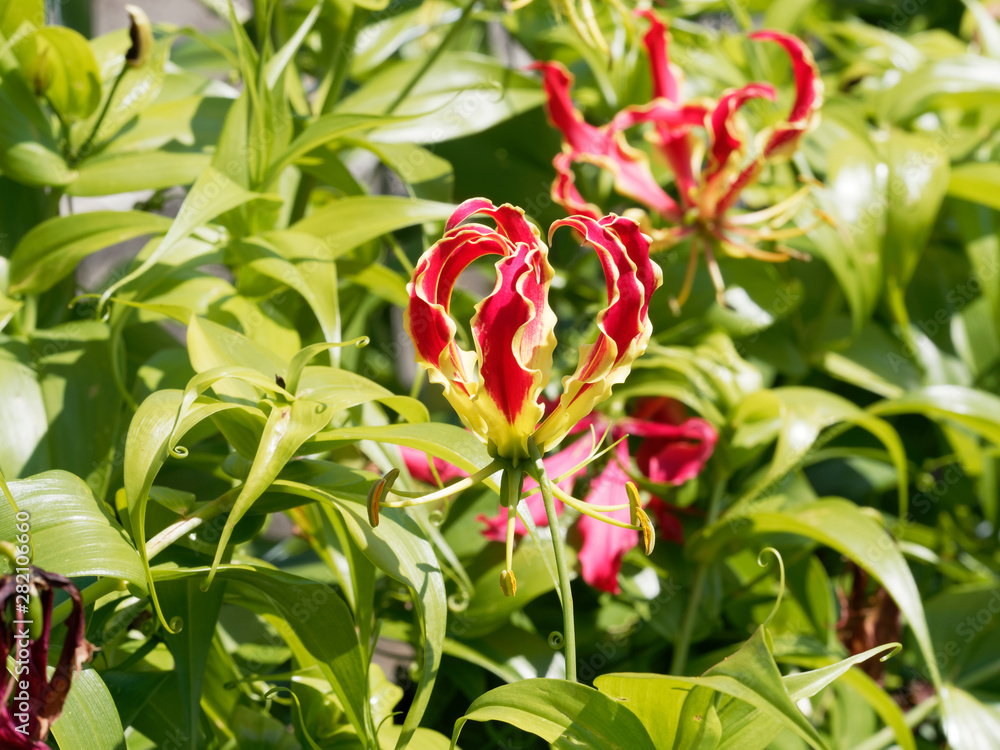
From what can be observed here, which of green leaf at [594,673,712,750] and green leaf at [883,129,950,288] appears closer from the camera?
green leaf at [594,673,712,750]

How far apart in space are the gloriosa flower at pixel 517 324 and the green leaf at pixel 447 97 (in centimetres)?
43

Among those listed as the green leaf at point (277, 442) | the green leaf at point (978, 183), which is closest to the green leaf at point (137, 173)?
the green leaf at point (277, 442)

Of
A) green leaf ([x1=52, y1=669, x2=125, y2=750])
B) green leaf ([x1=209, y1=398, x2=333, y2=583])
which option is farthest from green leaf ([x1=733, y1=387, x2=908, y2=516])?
green leaf ([x1=52, y1=669, x2=125, y2=750])

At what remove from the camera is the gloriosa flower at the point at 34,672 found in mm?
417

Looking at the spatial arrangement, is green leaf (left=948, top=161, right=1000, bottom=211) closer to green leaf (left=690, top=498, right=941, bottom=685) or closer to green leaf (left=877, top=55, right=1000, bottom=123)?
green leaf (left=877, top=55, right=1000, bottom=123)

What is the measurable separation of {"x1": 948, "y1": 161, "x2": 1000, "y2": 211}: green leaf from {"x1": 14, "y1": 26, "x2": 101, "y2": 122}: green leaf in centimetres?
103

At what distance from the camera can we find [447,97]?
0.95 metres

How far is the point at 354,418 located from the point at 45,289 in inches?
11.8

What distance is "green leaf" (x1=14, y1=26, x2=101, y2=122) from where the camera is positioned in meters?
0.73

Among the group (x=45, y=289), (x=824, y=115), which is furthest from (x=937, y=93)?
(x=45, y=289)

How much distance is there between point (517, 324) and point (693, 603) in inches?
20.6

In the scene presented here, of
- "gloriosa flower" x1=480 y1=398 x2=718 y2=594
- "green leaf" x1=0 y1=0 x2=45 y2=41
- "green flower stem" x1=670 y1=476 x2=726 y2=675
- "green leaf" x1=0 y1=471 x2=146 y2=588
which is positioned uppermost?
"green leaf" x1=0 y1=0 x2=45 y2=41

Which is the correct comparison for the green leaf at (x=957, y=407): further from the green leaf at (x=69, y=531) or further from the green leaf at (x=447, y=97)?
the green leaf at (x=69, y=531)

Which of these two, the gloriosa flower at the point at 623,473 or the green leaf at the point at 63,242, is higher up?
the green leaf at the point at 63,242
